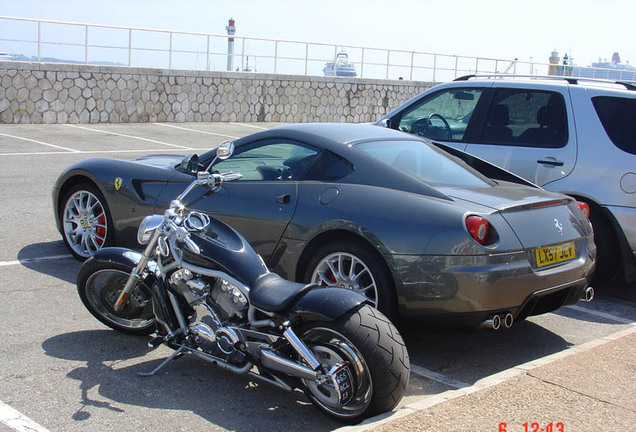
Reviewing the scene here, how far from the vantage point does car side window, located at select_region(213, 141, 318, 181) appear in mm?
5727

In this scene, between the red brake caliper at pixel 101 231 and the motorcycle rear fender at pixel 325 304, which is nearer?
the motorcycle rear fender at pixel 325 304

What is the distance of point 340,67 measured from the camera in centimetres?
2630

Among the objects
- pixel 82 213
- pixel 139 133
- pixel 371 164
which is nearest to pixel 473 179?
pixel 371 164

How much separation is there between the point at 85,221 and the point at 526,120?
13.8ft

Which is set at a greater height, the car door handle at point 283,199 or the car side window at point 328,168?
the car side window at point 328,168

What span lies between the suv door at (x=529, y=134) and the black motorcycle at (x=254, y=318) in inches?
146

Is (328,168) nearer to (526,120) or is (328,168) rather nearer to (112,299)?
Answer: (112,299)

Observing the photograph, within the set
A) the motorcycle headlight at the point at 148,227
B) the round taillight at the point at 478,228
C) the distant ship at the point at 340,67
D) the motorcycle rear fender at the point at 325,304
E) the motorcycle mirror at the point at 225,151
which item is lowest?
the motorcycle rear fender at the point at 325,304

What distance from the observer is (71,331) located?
17.5 feet

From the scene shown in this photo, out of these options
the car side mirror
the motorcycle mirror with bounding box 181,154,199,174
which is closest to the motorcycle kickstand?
the motorcycle mirror with bounding box 181,154,199,174

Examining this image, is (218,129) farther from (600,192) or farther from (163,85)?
(600,192)

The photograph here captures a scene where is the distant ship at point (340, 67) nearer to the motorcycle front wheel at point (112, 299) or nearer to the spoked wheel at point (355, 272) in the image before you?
the spoked wheel at point (355, 272)

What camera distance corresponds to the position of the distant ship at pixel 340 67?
25766 millimetres
